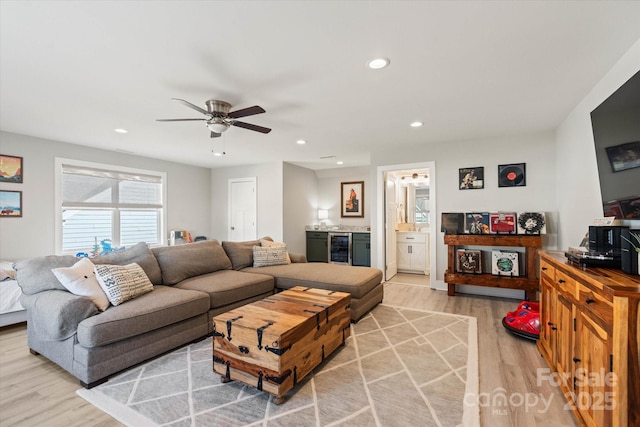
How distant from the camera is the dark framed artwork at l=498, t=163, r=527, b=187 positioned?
417cm

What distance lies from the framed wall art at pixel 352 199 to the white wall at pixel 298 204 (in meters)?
0.73

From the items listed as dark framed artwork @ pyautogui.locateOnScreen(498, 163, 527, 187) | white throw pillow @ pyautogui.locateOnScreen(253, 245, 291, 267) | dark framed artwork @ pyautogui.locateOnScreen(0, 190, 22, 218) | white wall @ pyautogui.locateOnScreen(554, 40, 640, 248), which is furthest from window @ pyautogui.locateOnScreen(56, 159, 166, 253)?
white wall @ pyautogui.locateOnScreen(554, 40, 640, 248)

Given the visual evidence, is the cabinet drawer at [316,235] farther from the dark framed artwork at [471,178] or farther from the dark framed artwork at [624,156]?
the dark framed artwork at [624,156]

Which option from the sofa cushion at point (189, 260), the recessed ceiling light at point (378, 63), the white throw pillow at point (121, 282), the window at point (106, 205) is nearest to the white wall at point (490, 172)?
the sofa cushion at point (189, 260)

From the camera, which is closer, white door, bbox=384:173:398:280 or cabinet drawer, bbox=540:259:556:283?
cabinet drawer, bbox=540:259:556:283

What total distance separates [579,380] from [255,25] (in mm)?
2800

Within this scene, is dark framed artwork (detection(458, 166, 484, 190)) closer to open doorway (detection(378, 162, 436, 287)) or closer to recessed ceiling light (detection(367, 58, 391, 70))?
open doorway (detection(378, 162, 436, 287))

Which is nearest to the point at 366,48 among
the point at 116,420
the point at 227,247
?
the point at 116,420

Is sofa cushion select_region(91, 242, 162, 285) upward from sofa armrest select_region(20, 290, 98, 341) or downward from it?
upward

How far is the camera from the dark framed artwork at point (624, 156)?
1873 millimetres

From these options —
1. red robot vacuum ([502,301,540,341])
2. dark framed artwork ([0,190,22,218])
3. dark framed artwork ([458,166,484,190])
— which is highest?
dark framed artwork ([458,166,484,190])

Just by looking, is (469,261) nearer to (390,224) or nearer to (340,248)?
(390,224)

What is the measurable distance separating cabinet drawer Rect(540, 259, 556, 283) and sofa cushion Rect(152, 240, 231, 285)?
11.5 ft

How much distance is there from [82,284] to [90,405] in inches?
37.5
